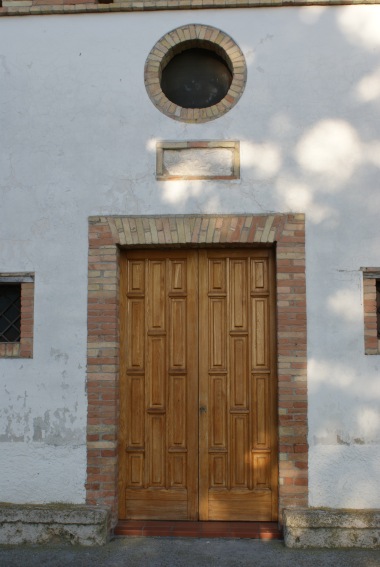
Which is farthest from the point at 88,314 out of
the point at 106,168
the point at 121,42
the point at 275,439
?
the point at 121,42

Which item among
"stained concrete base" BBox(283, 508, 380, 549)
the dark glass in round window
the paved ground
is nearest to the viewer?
the paved ground

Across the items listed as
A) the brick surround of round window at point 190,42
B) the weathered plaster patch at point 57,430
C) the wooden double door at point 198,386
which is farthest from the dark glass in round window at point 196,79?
the weathered plaster patch at point 57,430

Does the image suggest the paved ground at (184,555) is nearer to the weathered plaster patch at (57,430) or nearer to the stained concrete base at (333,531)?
the stained concrete base at (333,531)

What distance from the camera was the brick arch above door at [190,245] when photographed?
5.60m

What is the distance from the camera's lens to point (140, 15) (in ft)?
19.8

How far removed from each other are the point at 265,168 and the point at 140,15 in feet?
6.37

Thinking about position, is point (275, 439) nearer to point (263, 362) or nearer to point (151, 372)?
point (263, 362)

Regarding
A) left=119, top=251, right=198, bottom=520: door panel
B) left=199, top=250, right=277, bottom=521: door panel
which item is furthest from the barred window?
left=199, top=250, right=277, bottom=521: door panel

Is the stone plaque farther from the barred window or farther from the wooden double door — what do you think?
the barred window

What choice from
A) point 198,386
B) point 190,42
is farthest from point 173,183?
point 198,386

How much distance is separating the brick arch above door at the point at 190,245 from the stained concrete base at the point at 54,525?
0.19 m

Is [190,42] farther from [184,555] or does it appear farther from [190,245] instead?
[184,555]

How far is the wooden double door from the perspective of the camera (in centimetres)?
583

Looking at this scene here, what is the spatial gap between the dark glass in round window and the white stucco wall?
314mm
